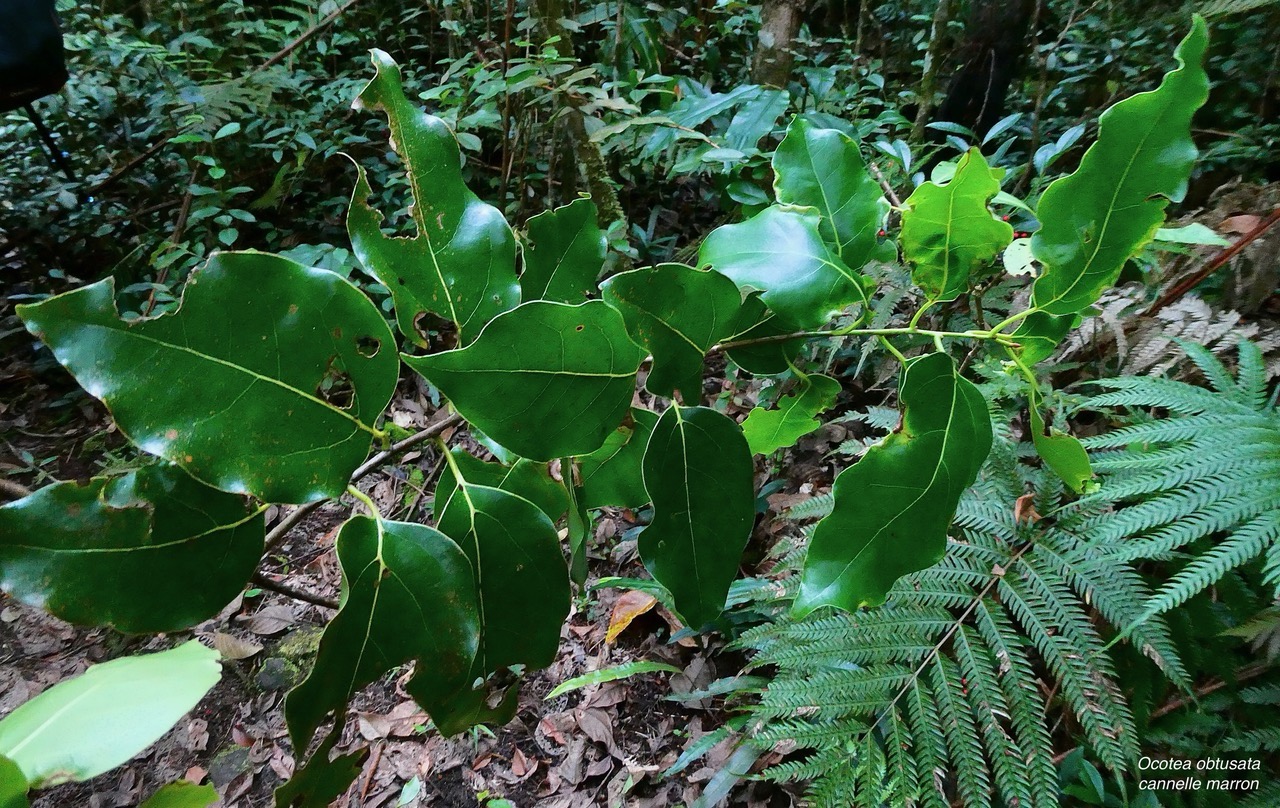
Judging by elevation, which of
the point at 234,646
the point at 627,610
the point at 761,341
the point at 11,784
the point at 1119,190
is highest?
the point at 1119,190

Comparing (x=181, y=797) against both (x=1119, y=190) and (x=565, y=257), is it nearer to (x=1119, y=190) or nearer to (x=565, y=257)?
(x=565, y=257)

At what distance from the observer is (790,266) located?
0.50 m

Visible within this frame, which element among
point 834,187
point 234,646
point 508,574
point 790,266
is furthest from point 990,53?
point 234,646

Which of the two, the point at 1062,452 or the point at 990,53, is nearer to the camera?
the point at 1062,452

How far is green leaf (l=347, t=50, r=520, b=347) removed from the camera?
47 cm

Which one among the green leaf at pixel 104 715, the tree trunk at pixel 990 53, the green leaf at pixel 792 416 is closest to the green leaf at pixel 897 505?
the green leaf at pixel 792 416

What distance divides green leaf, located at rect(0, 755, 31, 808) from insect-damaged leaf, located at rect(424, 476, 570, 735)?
22cm

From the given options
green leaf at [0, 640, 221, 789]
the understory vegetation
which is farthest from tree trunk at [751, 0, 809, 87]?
green leaf at [0, 640, 221, 789]

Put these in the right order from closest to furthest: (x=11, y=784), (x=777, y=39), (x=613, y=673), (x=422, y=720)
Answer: (x=11, y=784)
(x=613, y=673)
(x=422, y=720)
(x=777, y=39)

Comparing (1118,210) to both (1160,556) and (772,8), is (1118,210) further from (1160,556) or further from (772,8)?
(772,8)

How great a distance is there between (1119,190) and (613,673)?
4.58 ft

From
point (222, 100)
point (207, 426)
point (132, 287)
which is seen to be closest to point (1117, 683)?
point (207, 426)

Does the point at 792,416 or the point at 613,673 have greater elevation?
the point at 792,416

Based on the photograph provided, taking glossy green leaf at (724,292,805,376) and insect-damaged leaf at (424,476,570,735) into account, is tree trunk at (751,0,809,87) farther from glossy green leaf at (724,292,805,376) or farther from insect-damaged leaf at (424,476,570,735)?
insect-damaged leaf at (424,476,570,735)
